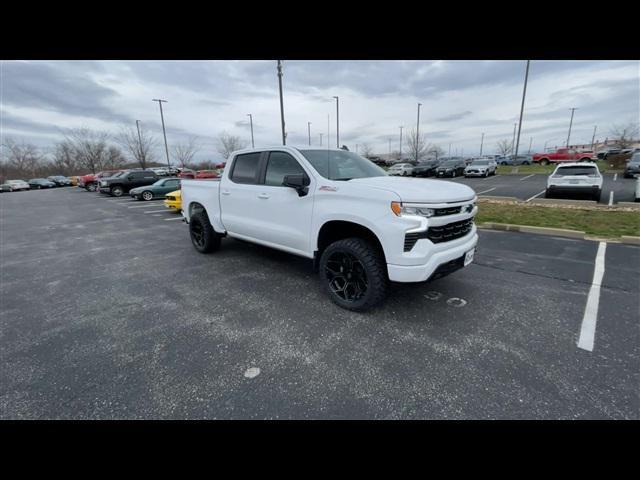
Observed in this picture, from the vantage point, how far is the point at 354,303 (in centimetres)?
325

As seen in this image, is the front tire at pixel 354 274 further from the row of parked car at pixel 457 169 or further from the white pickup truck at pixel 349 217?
the row of parked car at pixel 457 169

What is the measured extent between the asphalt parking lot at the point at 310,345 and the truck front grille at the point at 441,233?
2.82 ft

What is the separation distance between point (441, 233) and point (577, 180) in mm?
10428

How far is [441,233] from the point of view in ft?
9.62

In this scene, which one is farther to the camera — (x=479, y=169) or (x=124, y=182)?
(x=479, y=169)

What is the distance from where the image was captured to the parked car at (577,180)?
966 centimetres

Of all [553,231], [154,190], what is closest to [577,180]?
[553,231]

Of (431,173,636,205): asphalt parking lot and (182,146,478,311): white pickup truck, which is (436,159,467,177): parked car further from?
(182,146,478,311): white pickup truck

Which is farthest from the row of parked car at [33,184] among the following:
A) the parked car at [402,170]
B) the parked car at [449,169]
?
the parked car at [449,169]

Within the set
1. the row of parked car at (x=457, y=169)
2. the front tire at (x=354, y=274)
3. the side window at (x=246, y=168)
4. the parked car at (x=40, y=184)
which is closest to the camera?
the front tire at (x=354, y=274)

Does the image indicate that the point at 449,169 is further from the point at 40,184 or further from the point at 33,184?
the point at 33,184

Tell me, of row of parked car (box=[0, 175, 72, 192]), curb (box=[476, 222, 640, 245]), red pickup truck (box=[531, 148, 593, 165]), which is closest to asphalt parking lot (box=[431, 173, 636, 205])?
curb (box=[476, 222, 640, 245])
